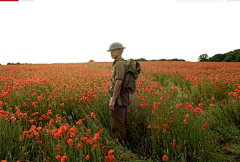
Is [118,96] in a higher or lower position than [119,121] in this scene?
higher

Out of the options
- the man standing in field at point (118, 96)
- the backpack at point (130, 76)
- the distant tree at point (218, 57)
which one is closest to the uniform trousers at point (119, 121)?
the man standing in field at point (118, 96)

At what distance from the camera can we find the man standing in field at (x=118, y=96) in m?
3.01

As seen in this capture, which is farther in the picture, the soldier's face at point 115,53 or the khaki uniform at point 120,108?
the soldier's face at point 115,53

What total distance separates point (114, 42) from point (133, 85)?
2.59 ft

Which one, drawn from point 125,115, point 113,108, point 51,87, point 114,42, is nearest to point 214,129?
point 125,115

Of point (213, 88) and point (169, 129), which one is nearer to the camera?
point (169, 129)

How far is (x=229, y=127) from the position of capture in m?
4.02

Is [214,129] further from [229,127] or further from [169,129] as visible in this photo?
[169,129]

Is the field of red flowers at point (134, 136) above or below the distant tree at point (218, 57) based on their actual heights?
below

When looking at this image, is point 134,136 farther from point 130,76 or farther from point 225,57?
point 225,57

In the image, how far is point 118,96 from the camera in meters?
3.12

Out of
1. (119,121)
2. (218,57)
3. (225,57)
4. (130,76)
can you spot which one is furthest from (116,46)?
(218,57)

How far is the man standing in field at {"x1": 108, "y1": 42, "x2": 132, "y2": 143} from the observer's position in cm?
301

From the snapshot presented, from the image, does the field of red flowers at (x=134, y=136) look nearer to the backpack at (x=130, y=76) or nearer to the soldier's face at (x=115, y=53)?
the backpack at (x=130, y=76)
